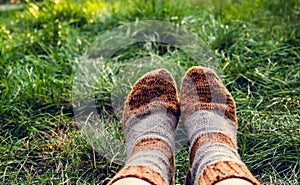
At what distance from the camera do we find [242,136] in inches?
62.1

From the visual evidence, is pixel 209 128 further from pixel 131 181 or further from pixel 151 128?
pixel 131 181

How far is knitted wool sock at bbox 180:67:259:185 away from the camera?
1157 mm

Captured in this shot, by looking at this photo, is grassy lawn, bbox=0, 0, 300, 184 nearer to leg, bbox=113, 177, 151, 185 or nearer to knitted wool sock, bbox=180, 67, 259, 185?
knitted wool sock, bbox=180, 67, 259, 185

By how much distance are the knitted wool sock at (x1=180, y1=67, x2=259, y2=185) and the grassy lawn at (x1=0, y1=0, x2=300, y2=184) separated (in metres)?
0.11

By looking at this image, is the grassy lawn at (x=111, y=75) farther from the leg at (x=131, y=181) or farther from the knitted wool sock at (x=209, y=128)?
the leg at (x=131, y=181)

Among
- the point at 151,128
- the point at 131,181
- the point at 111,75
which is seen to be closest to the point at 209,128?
the point at 151,128

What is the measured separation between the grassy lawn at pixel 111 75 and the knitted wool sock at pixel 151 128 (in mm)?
119

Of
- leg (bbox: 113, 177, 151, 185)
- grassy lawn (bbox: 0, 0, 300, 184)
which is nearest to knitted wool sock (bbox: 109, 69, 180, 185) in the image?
leg (bbox: 113, 177, 151, 185)

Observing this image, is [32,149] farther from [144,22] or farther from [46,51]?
[144,22]

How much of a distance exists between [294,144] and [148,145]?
1.71ft

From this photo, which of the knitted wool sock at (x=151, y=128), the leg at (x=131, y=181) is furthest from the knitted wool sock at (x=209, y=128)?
the leg at (x=131, y=181)

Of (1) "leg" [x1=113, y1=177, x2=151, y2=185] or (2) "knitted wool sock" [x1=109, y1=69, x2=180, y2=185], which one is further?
(2) "knitted wool sock" [x1=109, y1=69, x2=180, y2=185]

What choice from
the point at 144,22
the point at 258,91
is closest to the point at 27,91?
the point at 144,22

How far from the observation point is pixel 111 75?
74.3 inches
